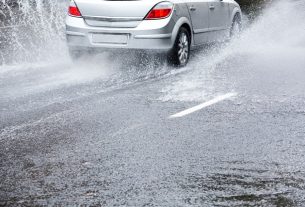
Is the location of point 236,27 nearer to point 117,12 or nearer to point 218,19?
point 218,19

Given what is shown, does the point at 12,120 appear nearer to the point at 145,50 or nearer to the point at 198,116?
the point at 198,116

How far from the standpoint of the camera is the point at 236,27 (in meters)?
13.9

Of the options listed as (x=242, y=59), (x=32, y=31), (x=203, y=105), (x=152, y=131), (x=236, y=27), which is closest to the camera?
(x=152, y=131)

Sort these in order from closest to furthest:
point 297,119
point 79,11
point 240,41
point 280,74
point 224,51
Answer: point 297,119
point 280,74
point 79,11
point 224,51
point 240,41

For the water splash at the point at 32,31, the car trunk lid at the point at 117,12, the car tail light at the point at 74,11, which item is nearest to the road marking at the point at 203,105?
the car trunk lid at the point at 117,12

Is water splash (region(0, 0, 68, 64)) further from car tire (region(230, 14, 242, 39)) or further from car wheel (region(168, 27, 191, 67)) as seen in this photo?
car tire (region(230, 14, 242, 39))

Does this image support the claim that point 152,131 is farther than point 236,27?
No

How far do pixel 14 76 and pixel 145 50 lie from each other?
2.15 metres

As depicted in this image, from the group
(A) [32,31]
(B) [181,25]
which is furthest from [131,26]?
(A) [32,31]

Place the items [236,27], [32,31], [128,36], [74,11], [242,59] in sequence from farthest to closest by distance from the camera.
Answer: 1. [32,31]
2. [236,27]
3. [242,59]
4. [74,11]
5. [128,36]

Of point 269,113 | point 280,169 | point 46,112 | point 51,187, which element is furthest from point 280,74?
point 51,187

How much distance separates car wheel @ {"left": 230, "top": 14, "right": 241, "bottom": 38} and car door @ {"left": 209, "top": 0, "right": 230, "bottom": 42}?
0.53 metres

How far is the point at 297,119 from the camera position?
695 centimetres

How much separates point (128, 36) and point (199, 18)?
6.13ft
